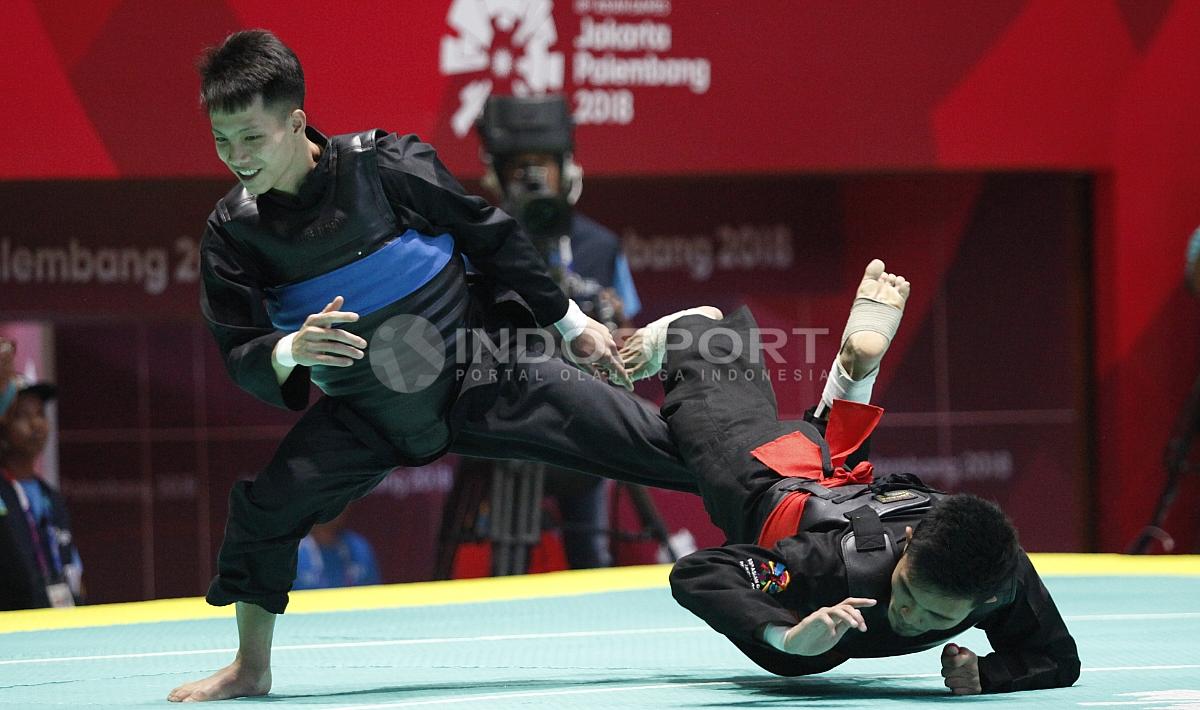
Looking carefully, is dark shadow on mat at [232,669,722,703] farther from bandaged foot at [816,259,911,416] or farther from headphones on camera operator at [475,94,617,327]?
headphones on camera operator at [475,94,617,327]

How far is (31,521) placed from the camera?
4977 mm

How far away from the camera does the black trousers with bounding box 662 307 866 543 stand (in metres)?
2.92

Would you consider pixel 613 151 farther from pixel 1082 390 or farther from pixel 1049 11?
pixel 1082 390

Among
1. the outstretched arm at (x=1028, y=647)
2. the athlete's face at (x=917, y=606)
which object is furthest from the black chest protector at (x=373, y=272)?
the outstretched arm at (x=1028, y=647)

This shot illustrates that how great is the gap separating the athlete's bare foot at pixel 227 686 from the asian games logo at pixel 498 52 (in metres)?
3.00

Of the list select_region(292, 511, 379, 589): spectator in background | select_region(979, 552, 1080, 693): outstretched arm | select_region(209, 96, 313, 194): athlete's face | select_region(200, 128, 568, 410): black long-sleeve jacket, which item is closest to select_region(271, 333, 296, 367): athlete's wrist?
select_region(200, 128, 568, 410): black long-sleeve jacket

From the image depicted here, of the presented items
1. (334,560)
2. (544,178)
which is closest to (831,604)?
(544,178)

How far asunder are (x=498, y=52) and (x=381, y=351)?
2.84 m

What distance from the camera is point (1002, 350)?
6.54 metres

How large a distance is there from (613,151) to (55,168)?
6.43 feet

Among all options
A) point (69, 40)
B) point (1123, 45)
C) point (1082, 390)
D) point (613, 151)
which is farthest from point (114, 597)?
point (1123, 45)

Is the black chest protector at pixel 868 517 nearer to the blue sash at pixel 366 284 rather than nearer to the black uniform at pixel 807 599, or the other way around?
the black uniform at pixel 807 599

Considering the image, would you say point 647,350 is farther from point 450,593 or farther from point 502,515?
point 502,515

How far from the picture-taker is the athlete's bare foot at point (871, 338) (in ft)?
10.2
